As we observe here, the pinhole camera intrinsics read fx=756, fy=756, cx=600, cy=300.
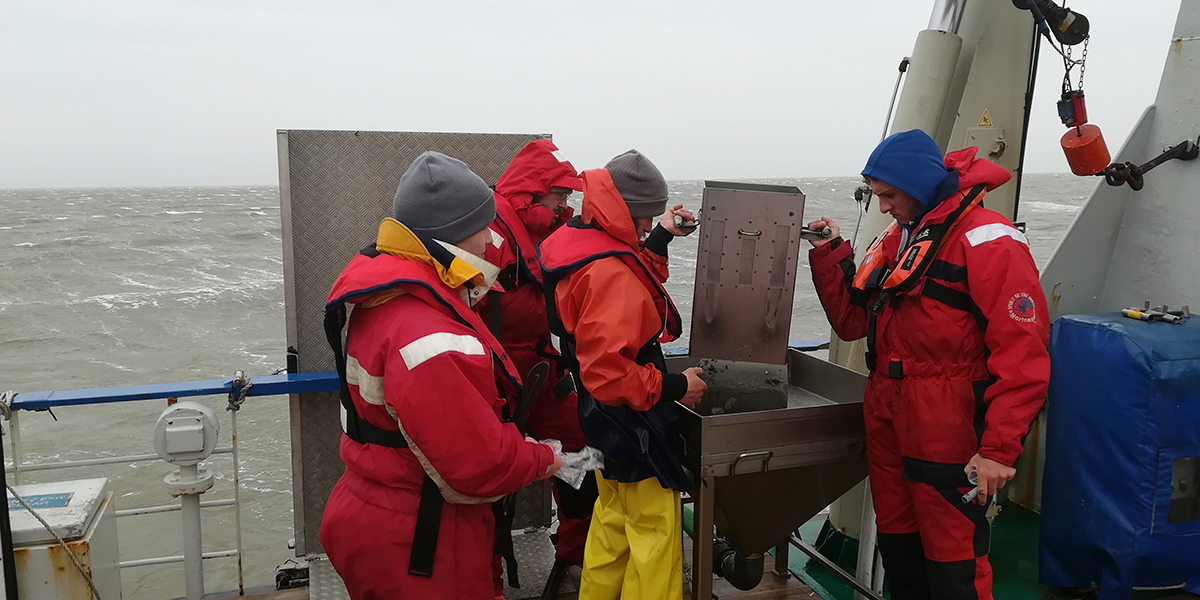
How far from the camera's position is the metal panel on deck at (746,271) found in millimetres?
2574

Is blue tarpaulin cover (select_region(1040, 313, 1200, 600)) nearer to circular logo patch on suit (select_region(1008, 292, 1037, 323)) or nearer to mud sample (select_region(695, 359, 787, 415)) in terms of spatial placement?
circular logo patch on suit (select_region(1008, 292, 1037, 323))

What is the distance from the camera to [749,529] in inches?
110

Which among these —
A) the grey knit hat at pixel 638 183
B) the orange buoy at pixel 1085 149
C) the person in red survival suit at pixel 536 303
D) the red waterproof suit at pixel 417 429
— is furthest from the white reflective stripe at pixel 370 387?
the orange buoy at pixel 1085 149

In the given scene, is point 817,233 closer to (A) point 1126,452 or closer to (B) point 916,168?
(B) point 916,168

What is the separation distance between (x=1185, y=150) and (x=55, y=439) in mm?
14981

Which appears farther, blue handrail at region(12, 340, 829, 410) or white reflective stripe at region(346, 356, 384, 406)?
→ blue handrail at region(12, 340, 829, 410)

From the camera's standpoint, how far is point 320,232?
345 cm

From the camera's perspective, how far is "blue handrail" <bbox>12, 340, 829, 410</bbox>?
9.40ft

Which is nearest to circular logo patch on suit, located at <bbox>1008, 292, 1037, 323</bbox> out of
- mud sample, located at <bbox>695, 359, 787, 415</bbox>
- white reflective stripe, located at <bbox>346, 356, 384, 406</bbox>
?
mud sample, located at <bbox>695, 359, 787, 415</bbox>

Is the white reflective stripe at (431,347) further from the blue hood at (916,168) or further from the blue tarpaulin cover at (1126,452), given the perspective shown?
the blue tarpaulin cover at (1126,452)

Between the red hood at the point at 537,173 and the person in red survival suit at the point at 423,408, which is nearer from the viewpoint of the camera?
the person in red survival suit at the point at 423,408

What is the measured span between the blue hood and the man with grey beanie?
0.66m

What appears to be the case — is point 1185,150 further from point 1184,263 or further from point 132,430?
point 132,430

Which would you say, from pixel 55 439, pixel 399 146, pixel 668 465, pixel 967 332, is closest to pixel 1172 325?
pixel 967 332
